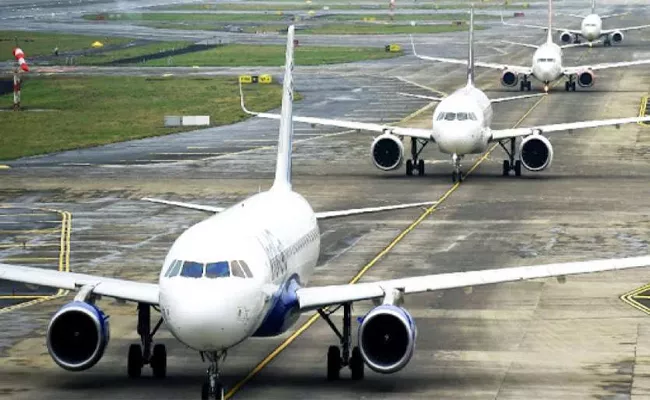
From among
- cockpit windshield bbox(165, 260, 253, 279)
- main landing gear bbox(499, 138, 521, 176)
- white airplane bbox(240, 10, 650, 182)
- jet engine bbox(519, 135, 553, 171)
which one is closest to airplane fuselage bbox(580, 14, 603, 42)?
white airplane bbox(240, 10, 650, 182)

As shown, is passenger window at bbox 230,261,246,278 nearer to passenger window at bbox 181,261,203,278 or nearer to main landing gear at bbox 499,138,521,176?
passenger window at bbox 181,261,203,278

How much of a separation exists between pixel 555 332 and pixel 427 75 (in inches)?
4199

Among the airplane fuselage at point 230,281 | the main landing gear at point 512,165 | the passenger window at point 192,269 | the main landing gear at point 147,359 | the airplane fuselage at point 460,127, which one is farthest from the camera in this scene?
the main landing gear at point 512,165

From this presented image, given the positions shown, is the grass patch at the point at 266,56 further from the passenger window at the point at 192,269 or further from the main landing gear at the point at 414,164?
the passenger window at the point at 192,269

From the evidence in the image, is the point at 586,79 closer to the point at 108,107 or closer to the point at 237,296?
the point at 108,107

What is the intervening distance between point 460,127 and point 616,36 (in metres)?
113

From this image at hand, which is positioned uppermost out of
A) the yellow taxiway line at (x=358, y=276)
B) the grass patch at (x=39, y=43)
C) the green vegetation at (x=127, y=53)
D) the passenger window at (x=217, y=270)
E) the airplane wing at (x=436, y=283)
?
the grass patch at (x=39, y=43)

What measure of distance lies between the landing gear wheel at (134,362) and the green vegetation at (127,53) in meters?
126

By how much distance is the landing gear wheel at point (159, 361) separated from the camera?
40781 mm

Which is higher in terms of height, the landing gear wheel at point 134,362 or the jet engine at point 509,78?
the jet engine at point 509,78

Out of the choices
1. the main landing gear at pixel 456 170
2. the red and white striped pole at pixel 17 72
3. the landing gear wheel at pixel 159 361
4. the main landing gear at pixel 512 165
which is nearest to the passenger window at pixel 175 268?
the landing gear wheel at pixel 159 361

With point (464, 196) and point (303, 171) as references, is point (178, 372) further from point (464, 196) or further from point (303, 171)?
point (303, 171)

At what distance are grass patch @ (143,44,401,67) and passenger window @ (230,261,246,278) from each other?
128083 millimetres

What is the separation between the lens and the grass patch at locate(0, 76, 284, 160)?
103625 millimetres
